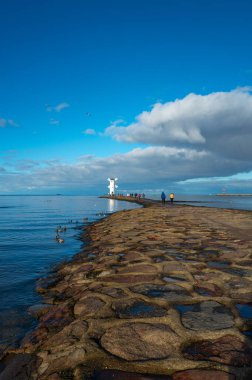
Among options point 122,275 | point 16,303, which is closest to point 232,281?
point 122,275

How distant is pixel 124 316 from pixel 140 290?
0.90 meters

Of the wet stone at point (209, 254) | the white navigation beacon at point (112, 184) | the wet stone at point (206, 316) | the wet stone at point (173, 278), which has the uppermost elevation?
the white navigation beacon at point (112, 184)

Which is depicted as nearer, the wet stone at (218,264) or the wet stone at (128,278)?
the wet stone at (128,278)

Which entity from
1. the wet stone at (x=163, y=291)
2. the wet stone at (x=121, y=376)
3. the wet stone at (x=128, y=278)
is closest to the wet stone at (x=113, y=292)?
the wet stone at (x=163, y=291)

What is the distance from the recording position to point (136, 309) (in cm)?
350

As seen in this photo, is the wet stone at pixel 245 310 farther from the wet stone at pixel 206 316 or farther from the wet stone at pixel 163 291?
the wet stone at pixel 163 291

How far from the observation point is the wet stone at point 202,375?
2189mm

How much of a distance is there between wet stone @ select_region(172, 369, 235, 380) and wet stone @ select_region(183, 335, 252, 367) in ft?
0.55

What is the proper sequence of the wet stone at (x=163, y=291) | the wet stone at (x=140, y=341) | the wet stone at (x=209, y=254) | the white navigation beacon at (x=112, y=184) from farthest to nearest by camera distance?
the white navigation beacon at (x=112, y=184)
the wet stone at (x=209, y=254)
the wet stone at (x=163, y=291)
the wet stone at (x=140, y=341)

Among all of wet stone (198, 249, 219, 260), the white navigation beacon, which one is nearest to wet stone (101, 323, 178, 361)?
wet stone (198, 249, 219, 260)

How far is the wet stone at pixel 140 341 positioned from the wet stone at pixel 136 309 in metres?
0.23

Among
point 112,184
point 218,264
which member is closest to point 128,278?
Answer: point 218,264

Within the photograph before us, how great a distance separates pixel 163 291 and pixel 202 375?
74.9 inches

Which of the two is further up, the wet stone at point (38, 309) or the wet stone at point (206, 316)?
the wet stone at point (206, 316)
